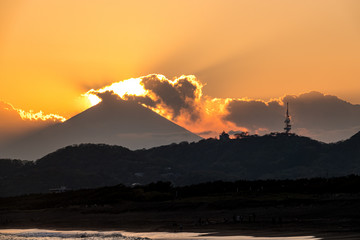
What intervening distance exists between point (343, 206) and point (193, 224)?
46.3 ft

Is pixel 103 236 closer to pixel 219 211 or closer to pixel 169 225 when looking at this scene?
pixel 169 225

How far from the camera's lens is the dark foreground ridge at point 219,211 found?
5434cm

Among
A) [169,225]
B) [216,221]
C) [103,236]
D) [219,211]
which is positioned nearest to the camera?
[103,236]

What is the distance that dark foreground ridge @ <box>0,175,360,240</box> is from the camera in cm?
5434

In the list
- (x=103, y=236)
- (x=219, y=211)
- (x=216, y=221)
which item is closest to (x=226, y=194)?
(x=219, y=211)

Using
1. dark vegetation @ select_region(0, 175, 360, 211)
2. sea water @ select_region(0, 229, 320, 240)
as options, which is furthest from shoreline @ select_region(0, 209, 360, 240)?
dark vegetation @ select_region(0, 175, 360, 211)

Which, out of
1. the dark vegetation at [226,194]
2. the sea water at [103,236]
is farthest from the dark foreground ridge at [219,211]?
the sea water at [103,236]

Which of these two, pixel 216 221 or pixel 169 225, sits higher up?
pixel 216 221

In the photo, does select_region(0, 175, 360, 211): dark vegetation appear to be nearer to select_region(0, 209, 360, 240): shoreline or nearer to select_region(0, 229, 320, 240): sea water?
select_region(0, 209, 360, 240): shoreline

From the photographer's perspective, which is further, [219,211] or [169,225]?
[219,211]

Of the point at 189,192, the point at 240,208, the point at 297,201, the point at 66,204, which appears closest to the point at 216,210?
the point at 240,208

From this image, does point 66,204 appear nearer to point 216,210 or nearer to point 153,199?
point 153,199

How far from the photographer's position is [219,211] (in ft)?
242

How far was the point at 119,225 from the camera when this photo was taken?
6781 cm
